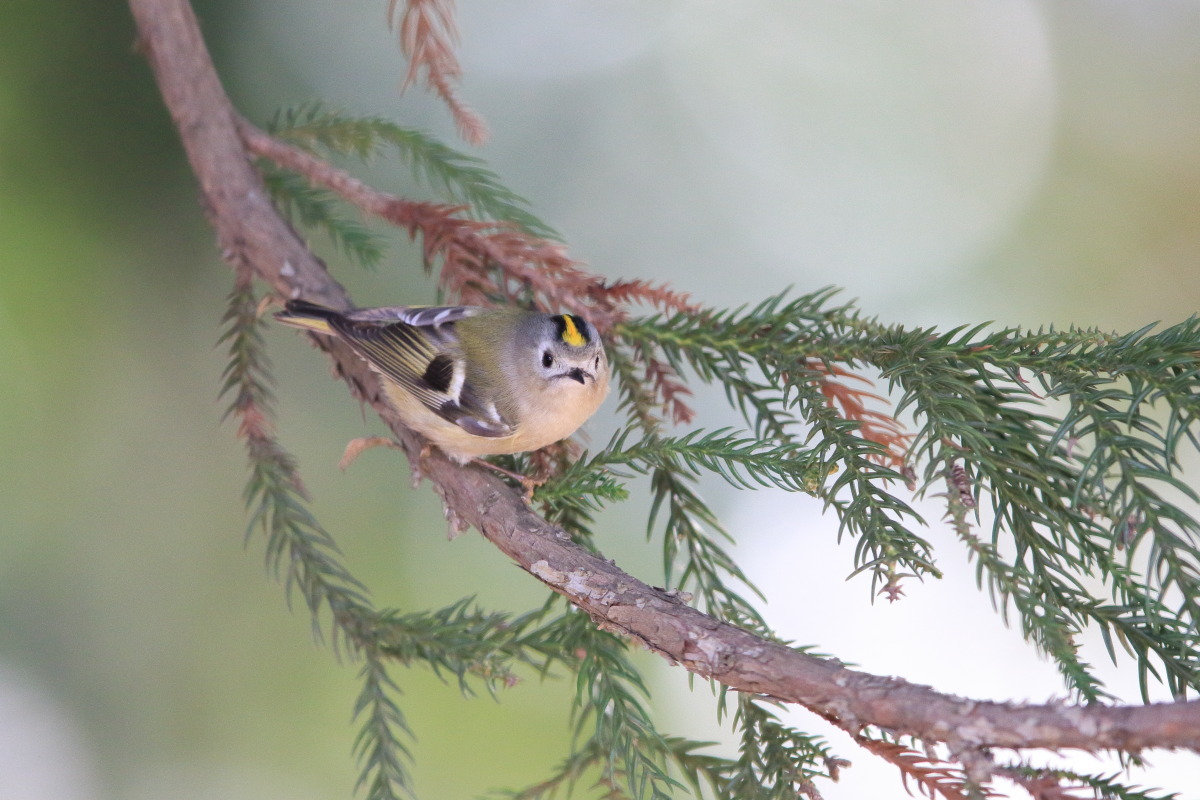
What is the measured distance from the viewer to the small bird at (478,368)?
1.19m

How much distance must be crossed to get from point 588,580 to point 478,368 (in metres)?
0.80

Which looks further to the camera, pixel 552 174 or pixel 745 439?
pixel 552 174

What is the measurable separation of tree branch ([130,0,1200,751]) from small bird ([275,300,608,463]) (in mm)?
54

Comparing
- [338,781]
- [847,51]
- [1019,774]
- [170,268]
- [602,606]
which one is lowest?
[1019,774]

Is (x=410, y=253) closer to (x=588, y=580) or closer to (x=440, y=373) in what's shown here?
(x=440, y=373)

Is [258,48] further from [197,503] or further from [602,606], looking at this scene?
[602,606]

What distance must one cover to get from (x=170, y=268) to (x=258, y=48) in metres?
0.48

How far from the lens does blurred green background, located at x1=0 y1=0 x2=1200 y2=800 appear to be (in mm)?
1448

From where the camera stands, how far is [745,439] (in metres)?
0.77

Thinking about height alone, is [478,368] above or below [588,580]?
above

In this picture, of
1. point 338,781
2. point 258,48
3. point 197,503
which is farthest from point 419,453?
point 258,48

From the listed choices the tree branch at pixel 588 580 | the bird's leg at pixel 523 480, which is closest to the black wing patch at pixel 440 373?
the tree branch at pixel 588 580

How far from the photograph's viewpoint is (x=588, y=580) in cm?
69

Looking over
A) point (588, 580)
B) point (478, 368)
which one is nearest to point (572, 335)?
point (478, 368)
